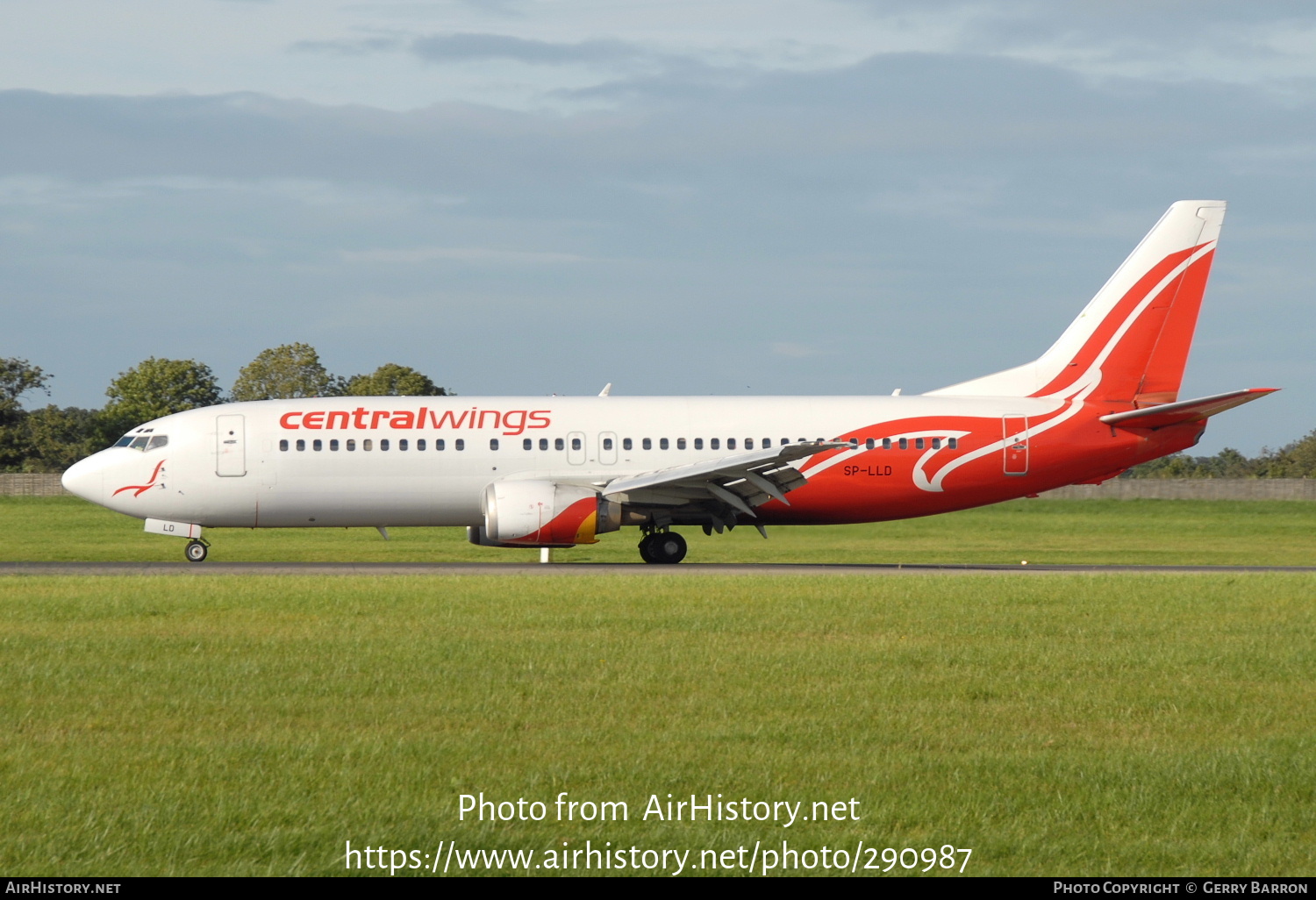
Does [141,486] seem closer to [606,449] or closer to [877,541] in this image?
[606,449]

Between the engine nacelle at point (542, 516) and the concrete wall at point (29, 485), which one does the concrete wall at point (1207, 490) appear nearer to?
the engine nacelle at point (542, 516)

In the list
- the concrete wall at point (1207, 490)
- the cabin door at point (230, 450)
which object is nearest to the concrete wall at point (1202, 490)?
the concrete wall at point (1207, 490)

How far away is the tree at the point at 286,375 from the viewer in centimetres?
11262

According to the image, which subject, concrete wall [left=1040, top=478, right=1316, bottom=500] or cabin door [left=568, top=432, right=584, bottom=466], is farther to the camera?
concrete wall [left=1040, top=478, right=1316, bottom=500]

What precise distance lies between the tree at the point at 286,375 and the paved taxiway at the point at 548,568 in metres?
84.4

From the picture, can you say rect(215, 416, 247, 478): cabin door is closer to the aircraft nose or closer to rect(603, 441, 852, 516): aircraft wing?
the aircraft nose

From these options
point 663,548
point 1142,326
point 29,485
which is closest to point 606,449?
point 663,548

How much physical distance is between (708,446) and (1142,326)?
985 cm

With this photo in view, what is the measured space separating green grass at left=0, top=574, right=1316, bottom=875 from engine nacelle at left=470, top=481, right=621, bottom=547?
356 inches

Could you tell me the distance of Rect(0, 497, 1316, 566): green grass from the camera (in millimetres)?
35062

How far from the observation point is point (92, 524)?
52469mm

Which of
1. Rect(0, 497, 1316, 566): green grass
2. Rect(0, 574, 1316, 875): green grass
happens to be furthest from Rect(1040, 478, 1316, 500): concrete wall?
Rect(0, 574, 1316, 875): green grass

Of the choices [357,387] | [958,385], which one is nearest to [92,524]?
[958,385]

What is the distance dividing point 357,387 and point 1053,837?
107m
